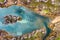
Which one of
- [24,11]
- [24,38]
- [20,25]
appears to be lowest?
[24,38]

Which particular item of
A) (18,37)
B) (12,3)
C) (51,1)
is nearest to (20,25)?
(18,37)

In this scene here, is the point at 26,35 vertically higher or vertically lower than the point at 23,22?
lower

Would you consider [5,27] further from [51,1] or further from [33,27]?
[51,1]

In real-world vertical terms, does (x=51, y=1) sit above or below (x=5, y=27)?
above

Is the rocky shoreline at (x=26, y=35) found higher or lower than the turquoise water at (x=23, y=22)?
lower

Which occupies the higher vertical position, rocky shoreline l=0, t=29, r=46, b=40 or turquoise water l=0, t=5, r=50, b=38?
turquoise water l=0, t=5, r=50, b=38

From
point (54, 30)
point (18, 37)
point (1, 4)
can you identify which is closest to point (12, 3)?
point (1, 4)
